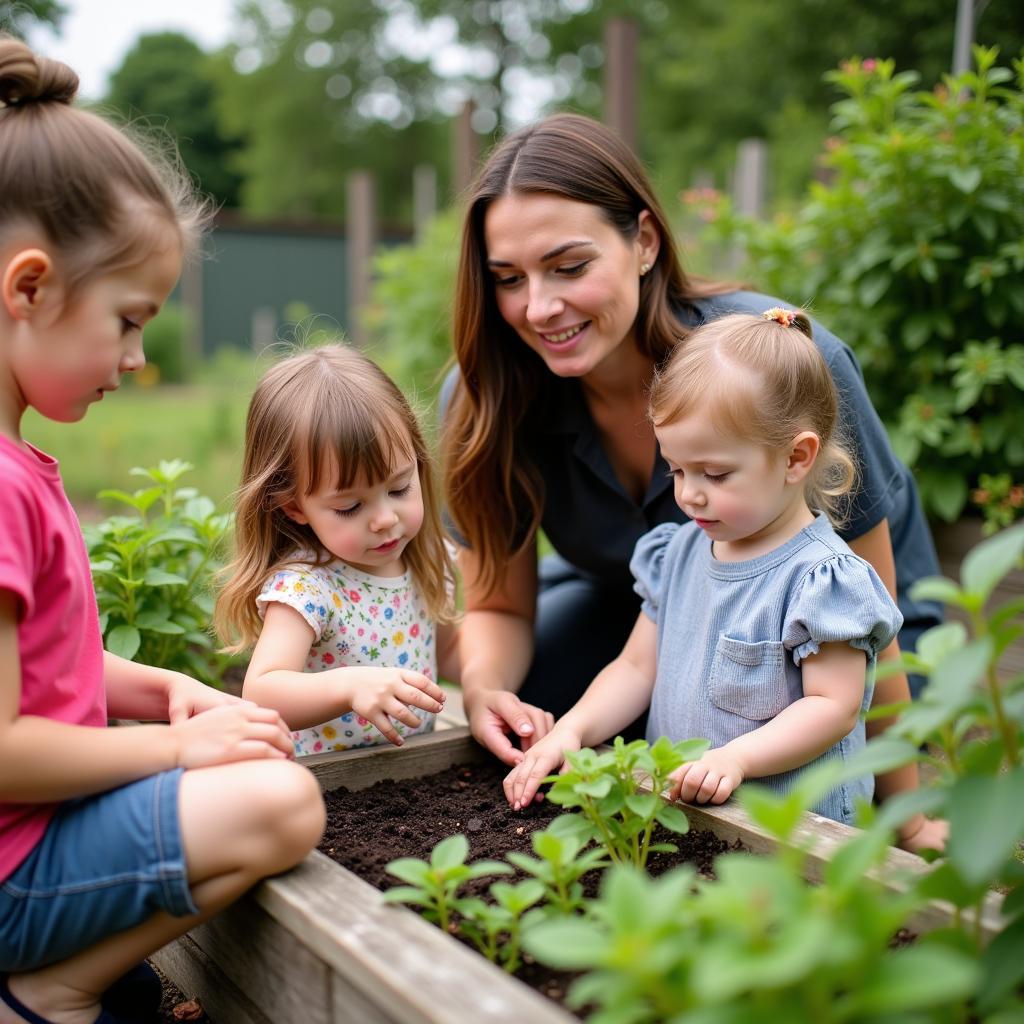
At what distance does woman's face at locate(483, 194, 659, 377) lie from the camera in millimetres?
2203

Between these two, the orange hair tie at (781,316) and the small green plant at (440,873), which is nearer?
the small green plant at (440,873)

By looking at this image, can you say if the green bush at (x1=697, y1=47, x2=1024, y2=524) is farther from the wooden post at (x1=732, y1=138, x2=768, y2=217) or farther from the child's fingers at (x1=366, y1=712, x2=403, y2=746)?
the wooden post at (x1=732, y1=138, x2=768, y2=217)

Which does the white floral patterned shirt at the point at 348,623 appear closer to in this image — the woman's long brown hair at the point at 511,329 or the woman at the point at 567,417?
the woman at the point at 567,417

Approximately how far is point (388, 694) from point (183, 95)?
42.0 m

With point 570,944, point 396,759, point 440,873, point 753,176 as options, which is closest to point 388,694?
point 396,759

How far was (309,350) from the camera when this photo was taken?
2078mm

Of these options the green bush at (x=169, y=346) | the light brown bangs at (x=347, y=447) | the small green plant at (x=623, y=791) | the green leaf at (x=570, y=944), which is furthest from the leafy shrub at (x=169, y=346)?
the green leaf at (x=570, y=944)

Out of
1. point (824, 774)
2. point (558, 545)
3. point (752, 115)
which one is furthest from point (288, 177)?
point (824, 774)

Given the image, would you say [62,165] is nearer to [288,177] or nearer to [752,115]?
[752,115]

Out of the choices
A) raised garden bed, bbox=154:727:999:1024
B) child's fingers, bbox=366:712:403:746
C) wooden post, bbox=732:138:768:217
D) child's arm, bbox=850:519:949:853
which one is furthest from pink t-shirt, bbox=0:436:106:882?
wooden post, bbox=732:138:768:217

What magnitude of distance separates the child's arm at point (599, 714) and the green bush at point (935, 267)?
4.83 ft

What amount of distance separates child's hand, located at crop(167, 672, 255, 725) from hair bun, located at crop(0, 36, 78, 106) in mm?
879

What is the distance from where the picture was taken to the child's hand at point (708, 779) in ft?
5.29

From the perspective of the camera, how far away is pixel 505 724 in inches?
81.5
